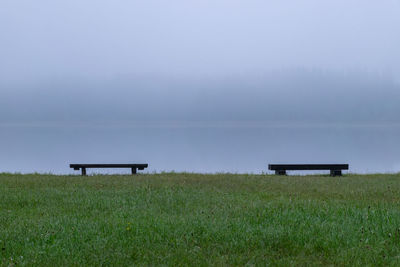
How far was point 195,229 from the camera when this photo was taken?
7.65m

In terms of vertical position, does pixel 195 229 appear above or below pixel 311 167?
below

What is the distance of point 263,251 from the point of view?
6.59 meters

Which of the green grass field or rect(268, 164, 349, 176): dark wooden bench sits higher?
rect(268, 164, 349, 176): dark wooden bench

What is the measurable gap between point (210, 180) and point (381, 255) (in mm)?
10358

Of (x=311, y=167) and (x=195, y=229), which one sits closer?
(x=195, y=229)

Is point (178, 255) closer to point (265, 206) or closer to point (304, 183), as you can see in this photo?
point (265, 206)

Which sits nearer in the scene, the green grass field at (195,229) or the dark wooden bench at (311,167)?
the green grass field at (195,229)

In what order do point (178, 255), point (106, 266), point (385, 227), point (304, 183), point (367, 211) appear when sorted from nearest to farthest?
point (106, 266) < point (178, 255) < point (385, 227) < point (367, 211) < point (304, 183)

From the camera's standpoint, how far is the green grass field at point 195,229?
6.36m

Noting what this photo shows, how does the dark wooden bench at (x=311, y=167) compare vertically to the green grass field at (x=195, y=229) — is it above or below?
above

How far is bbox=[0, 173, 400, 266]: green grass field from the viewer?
6363mm

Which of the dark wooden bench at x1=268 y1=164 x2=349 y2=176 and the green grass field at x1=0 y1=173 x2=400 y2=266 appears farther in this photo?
the dark wooden bench at x1=268 y1=164 x2=349 y2=176

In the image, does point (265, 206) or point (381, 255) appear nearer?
point (381, 255)

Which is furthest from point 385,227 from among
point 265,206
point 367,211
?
point 265,206
